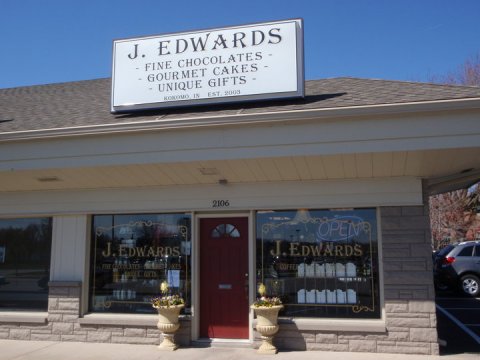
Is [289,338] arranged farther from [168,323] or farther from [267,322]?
[168,323]

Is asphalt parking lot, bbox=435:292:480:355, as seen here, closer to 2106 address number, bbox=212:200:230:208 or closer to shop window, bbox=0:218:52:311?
2106 address number, bbox=212:200:230:208

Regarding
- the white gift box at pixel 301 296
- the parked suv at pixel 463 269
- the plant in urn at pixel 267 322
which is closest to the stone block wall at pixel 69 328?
the plant in urn at pixel 267 322

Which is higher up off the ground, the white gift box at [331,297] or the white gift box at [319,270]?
the white gift box at [319,270]

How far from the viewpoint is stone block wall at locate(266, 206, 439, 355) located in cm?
778

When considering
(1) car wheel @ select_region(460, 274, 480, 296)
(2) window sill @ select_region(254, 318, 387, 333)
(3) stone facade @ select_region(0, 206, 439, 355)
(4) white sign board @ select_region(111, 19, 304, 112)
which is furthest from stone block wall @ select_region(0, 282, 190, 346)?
(1) car wheel @ select_region(460, 274, 480, 296)

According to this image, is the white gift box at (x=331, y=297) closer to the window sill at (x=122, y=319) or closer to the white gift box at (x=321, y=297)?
the white gift box at (x=321, y=297)

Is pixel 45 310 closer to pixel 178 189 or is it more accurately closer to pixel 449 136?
pixel 178 189

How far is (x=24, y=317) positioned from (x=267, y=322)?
180 inches

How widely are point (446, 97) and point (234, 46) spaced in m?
3.57

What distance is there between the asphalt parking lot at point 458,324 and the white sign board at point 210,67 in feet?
16.0

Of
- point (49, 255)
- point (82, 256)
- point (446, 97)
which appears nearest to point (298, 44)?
point (446, 97)

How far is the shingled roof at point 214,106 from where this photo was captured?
7281 mm

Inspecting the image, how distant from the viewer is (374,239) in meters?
8.34

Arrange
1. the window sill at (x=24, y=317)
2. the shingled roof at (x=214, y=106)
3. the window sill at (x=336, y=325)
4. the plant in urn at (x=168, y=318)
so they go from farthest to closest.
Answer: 1. the window sill at (x=24, y=317)
2. the plant in urn at (x=168, y=318)
3. the window sill at (x=336, y=325)
4. the shingled roof at (x=214, y=106)
